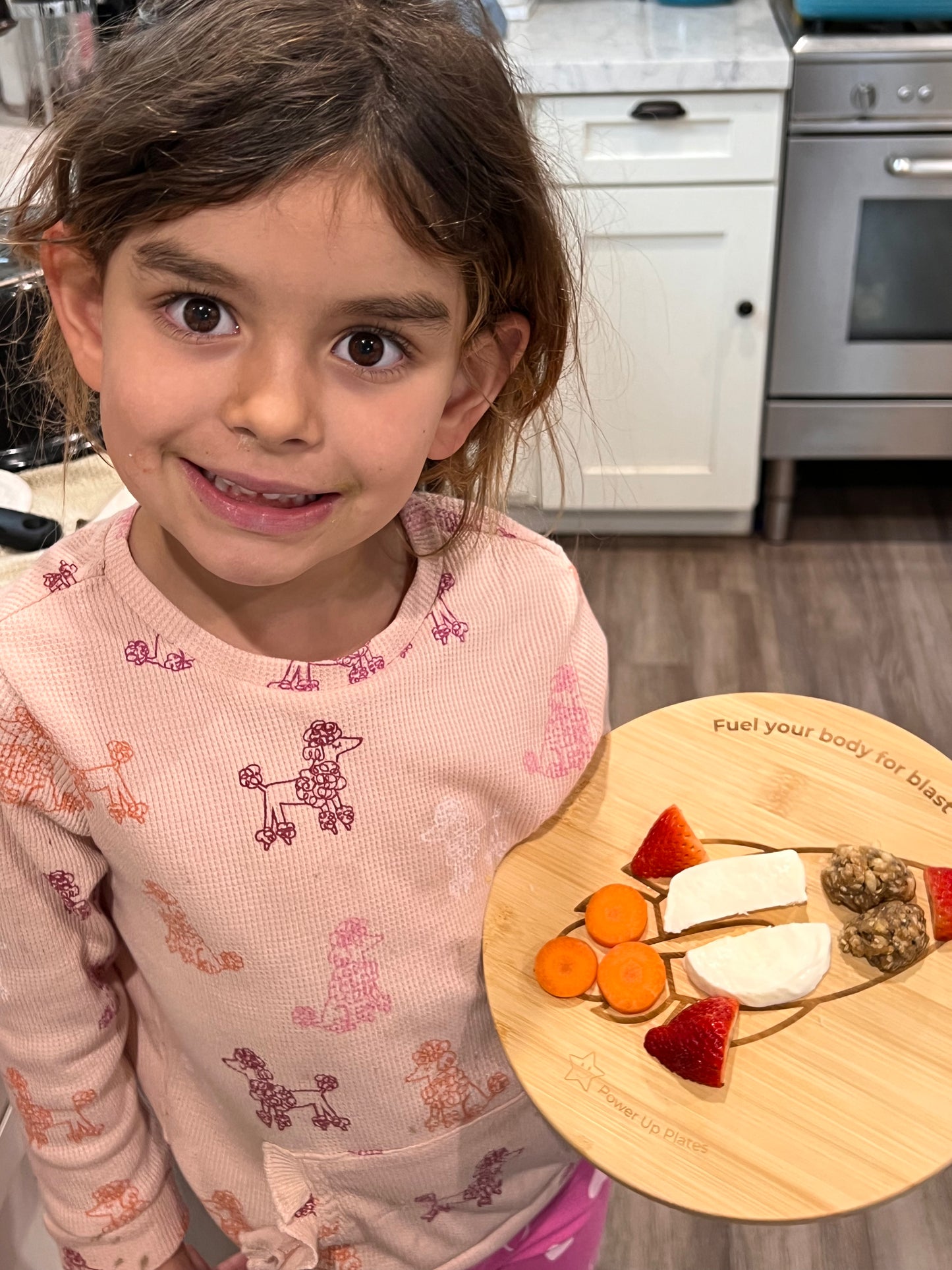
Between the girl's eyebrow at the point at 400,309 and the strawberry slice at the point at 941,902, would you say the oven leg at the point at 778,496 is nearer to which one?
the strawberry slice at the point at 941,902

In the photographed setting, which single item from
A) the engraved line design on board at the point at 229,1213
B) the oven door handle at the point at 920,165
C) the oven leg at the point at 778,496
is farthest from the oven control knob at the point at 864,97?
the engraved line design on board at the point at 229,1213

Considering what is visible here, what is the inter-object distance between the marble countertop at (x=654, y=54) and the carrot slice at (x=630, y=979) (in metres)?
1.71

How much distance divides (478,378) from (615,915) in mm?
375

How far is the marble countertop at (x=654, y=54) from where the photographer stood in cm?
216

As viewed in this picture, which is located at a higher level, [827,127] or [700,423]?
[827,127]

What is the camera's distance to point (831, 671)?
2373 millimetres

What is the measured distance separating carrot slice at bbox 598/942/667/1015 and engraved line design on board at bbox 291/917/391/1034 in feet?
0.48

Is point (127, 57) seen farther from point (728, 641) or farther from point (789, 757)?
point (728, 641)

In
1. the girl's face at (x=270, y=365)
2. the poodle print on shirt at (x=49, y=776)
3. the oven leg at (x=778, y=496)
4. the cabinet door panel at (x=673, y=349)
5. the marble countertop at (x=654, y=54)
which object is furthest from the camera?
the oven leg at (x=778, y=496)

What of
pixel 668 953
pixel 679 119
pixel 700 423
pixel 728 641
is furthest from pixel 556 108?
pixel 668 953

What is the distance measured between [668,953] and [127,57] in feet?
2.11

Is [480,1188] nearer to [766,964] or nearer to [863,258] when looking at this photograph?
[766,964]

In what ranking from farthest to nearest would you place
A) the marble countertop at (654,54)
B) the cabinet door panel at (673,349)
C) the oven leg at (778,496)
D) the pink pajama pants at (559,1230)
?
1. the oven leg at (778,496)
2. the cabinet door panel at (673,349)
3. the marble countertop at (654,54)
4. the pink pajama pants at (559,1230)

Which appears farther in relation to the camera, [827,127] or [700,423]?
[700,423]
